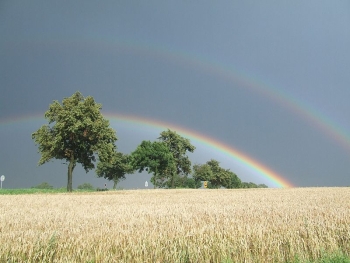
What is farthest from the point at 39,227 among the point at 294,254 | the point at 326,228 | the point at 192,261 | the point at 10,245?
the point at 326,228

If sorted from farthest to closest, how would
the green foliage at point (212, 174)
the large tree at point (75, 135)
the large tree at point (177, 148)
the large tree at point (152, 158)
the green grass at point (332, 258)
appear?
the green foliage at point (212, 174) < the large tree at point (177, 148) < the large tree at point (152, 158) < the large tree at point (75, 135) < the green grass at point (332, 258)

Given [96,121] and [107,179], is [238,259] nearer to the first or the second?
[96,121]

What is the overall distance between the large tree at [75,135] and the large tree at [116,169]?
159 ft

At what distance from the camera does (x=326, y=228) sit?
7773 mm

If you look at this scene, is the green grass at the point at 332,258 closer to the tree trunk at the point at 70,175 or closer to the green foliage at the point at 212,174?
the tree trunk at the point at 70,175

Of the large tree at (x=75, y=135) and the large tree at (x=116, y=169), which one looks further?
the large tree at (x=116, y=169)

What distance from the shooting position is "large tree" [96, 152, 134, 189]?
319 feet

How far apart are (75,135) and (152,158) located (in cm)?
2660

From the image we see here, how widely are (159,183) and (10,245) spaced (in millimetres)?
101778

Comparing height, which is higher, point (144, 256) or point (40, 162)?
point (40, 162)

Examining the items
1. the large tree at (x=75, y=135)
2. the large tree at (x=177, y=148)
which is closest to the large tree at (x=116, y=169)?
the large tree at (x=177, y=148)

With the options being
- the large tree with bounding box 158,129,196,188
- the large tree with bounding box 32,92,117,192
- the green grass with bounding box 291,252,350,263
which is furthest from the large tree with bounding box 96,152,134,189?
the green grass with bounding box 291,252,350,263

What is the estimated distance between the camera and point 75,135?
151ft

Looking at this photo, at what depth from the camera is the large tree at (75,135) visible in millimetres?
44688
